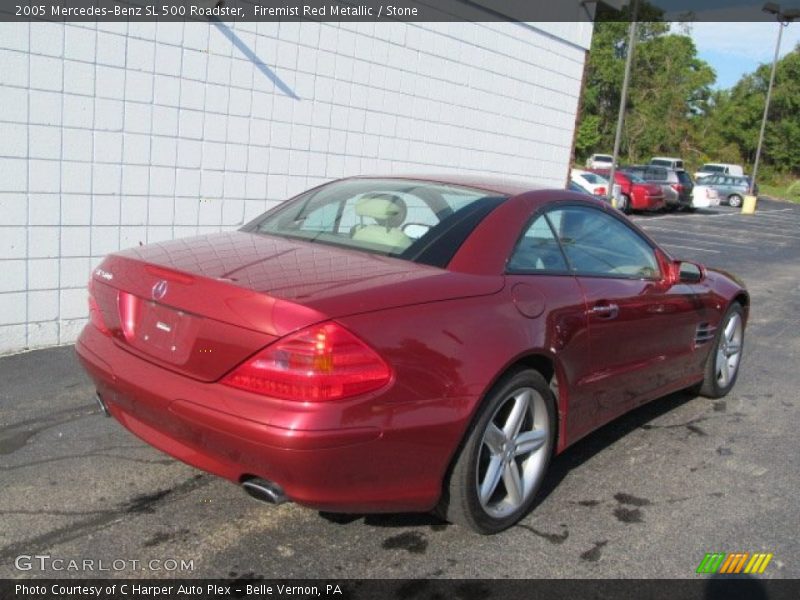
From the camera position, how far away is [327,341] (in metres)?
2.51

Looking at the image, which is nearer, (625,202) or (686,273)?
(686,273)

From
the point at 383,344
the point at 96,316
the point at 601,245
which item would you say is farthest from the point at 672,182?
the point at 383,344

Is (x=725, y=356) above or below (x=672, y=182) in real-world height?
below

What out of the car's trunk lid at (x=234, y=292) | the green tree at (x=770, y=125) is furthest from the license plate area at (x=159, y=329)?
the green tree at (x=770, y=125)

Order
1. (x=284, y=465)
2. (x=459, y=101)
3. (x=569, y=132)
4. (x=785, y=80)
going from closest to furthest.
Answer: (x=284, y=465) → (x=459, y=101) → (x=569, y=132) → (x=785, y=80)

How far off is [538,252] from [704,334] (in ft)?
6.18

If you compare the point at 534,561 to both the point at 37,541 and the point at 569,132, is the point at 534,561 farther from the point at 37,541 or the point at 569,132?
the point at 569,132

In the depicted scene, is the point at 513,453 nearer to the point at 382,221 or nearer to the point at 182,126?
the point at 382,221

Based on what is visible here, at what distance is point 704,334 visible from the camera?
15.8 feet

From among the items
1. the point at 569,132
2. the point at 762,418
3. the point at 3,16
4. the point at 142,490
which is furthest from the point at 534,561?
the point at 569,132

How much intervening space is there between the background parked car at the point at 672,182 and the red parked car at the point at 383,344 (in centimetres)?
2422

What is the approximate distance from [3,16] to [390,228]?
10.4ft

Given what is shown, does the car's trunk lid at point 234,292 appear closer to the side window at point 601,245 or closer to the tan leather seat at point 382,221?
the tan leather seat at point 382,221

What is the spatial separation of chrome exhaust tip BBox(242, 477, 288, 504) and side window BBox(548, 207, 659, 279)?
1814mm
